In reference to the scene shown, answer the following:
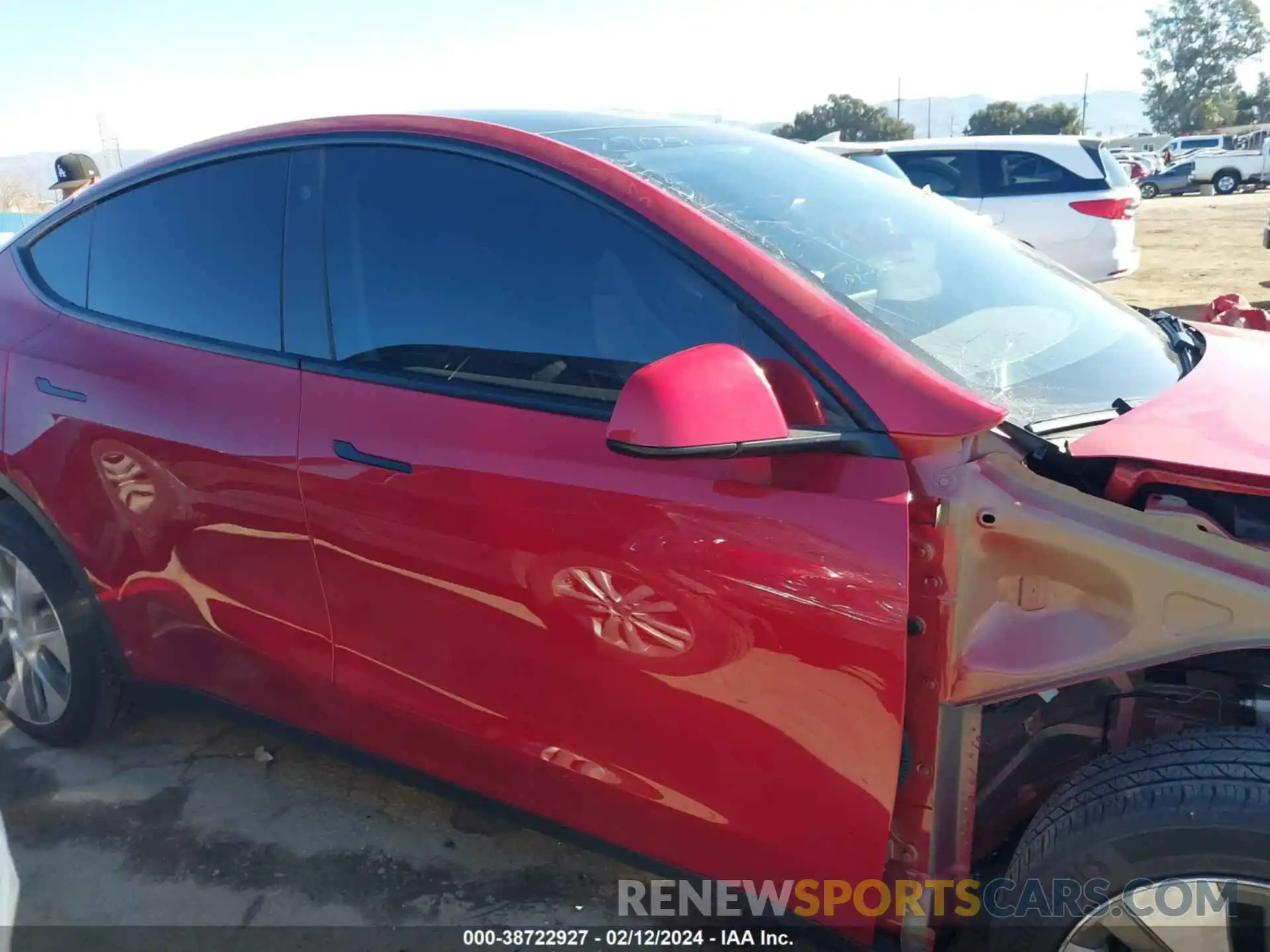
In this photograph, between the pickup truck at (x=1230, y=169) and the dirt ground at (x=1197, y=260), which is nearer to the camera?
the dirt ground at (x=1197, y=260)

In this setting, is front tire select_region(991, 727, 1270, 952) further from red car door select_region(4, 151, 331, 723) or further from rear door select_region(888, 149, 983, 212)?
rear door select_region(888, 149, 983, 212)

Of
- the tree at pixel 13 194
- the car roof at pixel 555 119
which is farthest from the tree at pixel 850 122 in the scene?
the car roof at pixel 555 119

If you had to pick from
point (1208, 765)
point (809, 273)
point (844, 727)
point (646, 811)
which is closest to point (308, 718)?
point (646, 811)

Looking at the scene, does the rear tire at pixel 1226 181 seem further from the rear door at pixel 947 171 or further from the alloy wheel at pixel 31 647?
the alloy wheel at pixel 31 647

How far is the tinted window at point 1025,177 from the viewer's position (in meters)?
8.79

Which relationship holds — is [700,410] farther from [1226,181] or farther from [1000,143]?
[1226,181]

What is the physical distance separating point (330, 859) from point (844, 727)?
1.51 metres

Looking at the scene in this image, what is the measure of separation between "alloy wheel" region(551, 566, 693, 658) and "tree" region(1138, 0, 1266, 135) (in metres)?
84.1

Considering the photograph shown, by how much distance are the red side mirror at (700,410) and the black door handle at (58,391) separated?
167 centimetres

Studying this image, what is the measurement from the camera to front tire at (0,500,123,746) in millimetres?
2734

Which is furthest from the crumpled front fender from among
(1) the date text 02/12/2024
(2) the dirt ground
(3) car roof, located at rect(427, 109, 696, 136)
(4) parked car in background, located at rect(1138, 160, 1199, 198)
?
(4) parked car in background, located at rect(1138, 160, 1199, 198)

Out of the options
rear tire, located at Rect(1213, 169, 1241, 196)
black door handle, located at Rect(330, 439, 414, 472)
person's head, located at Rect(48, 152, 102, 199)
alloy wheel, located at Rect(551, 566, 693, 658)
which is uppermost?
A: person's head, located at Rect(48, 152, 102, 199)

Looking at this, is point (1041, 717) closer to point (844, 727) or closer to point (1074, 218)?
point (844, 727)

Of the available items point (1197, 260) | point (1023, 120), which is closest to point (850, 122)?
point (1023, 120)
